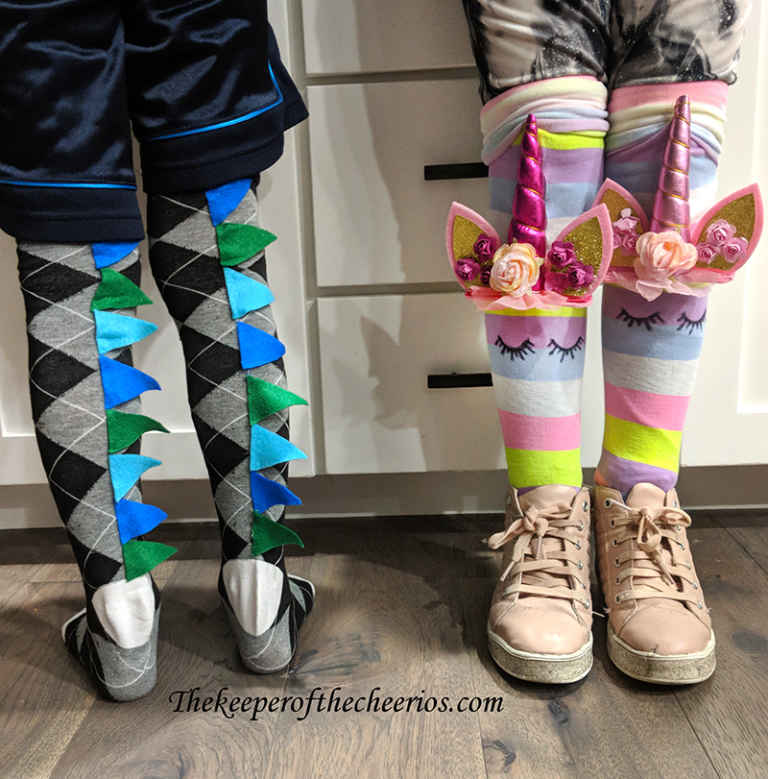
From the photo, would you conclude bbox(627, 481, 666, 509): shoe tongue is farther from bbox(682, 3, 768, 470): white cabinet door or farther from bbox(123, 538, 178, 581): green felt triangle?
bbox(123, 538, 178, 581): green felt triangle

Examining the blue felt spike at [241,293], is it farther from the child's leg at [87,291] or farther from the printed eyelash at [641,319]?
the printed eyelash at [641,319]

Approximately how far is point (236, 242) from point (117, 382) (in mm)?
163

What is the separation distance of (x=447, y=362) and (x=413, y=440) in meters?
0.12

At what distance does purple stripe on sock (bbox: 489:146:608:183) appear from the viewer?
711 mm

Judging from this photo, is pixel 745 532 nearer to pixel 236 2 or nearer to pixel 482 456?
pixel 482 456

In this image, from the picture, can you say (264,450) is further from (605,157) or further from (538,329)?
(605,157)

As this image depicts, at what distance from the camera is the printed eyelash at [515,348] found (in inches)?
29.4

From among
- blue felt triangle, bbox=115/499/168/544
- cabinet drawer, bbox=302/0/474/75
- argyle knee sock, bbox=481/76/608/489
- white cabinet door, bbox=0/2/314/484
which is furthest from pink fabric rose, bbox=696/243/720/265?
blue felt triangle, bbox=115/499/168/544

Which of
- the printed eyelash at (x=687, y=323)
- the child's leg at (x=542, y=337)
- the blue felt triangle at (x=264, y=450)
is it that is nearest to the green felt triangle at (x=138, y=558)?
the blue felt triangle at (x=264, y=450)

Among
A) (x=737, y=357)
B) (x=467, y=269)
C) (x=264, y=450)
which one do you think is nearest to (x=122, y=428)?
(x=264, y=450)

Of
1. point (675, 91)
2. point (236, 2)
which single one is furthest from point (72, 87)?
point (675, 91)

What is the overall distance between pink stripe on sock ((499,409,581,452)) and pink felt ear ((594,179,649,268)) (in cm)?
19

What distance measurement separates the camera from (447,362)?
953 millimetres

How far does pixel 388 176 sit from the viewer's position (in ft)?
2.96
